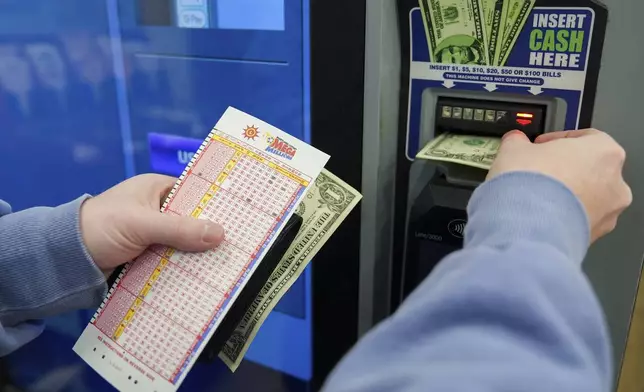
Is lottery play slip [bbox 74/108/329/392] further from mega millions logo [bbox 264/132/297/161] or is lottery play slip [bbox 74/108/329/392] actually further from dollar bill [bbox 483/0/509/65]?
dollar bill [bbox 483/0/509/65]

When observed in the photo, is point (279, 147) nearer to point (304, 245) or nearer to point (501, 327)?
point (304, 245)

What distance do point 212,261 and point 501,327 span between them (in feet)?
1.47

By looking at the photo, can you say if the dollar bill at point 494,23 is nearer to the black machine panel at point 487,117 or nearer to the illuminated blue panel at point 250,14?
the black machine panel at point 487,117

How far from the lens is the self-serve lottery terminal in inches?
31.7

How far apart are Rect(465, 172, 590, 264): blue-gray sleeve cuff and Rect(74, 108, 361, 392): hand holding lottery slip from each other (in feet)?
0.93

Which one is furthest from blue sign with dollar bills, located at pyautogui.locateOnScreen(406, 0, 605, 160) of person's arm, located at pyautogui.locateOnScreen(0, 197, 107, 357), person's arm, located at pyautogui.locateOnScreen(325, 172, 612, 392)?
person's arm, located at pyautogui.locateOnScreen(0, 197, 107, 357)

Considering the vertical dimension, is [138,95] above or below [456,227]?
above

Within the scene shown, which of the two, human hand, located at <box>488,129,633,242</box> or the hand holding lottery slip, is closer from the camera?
human hand, located at <box>488,129,633,242</box>

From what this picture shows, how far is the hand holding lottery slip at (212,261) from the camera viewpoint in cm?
83

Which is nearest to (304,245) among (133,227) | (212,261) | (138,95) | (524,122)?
(212,261)

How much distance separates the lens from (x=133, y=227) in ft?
2.83

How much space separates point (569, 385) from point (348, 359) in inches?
6.9

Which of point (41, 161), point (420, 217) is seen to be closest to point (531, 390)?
point (420, 217)

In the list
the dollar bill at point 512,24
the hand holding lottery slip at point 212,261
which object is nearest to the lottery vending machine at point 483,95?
the dollar bill at point 512,24
